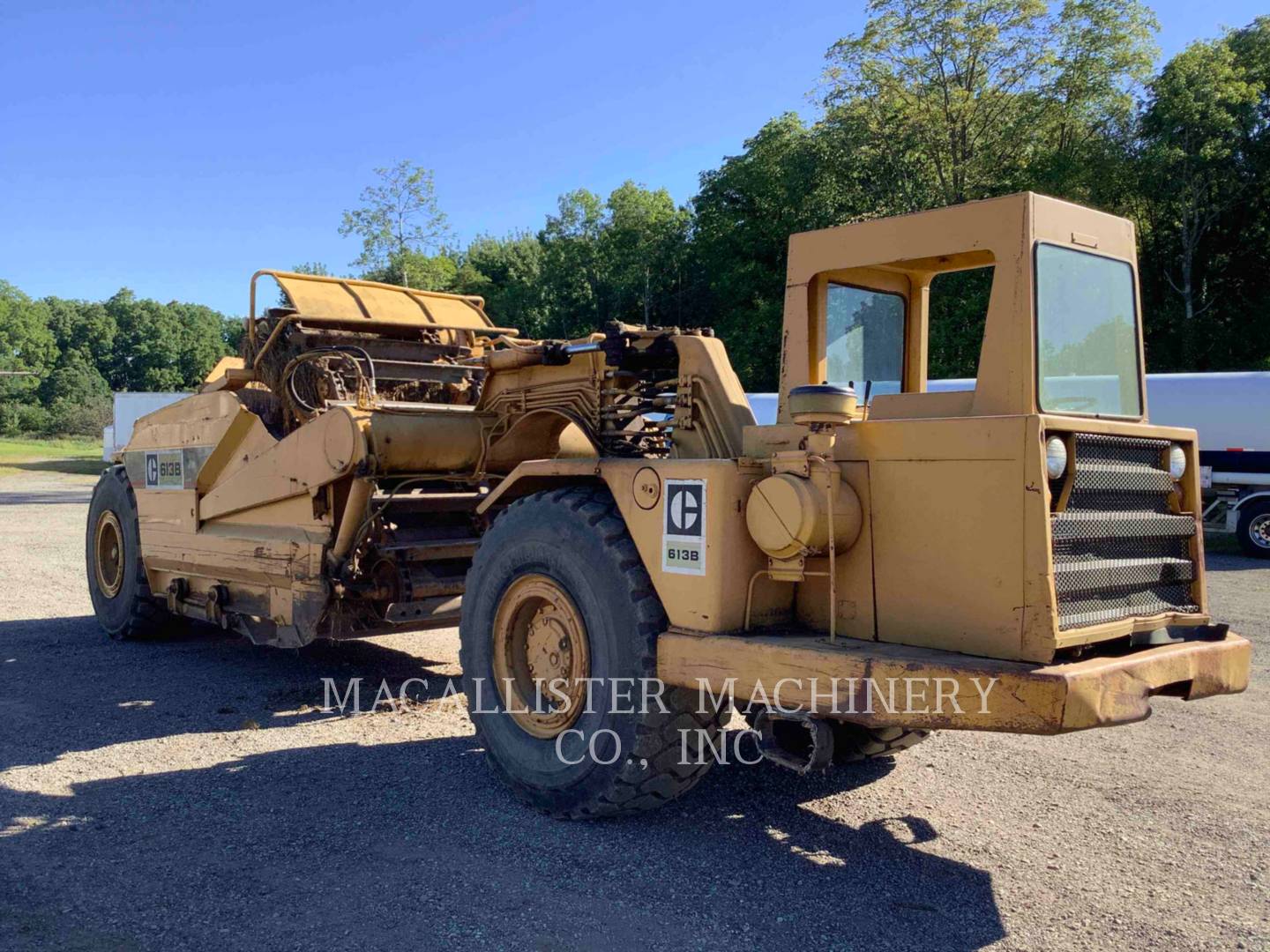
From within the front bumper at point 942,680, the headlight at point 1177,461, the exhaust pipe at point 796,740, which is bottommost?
the exhaust pipe at point 796,740

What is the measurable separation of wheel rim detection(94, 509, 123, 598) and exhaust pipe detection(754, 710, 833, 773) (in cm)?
688

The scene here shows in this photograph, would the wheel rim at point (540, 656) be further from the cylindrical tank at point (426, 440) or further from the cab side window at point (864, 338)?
the cylindrical tank at point (426, 440)

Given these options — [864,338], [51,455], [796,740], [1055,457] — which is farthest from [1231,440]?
[51,455]

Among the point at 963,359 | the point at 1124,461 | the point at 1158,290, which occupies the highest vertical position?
the point at 1158,290

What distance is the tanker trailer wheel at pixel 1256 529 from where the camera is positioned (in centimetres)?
1592

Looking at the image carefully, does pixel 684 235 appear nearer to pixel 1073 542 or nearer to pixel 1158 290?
pixel 1158 290

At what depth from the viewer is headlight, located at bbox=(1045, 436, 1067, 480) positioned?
3629mm

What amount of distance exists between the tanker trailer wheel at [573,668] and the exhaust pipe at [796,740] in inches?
14.1

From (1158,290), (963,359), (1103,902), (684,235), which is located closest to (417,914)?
(1103,902)

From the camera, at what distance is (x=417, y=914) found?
146 inches

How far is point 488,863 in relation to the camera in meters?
4.17

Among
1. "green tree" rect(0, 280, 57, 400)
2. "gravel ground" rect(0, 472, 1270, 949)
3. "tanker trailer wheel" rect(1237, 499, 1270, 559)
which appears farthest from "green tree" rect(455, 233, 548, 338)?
"green tree" rect(0, 280, 57, 400)

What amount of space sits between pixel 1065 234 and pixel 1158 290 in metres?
22.7

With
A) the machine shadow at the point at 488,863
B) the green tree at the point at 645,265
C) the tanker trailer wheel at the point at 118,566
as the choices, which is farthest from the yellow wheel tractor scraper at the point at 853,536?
the green tree at the point at 645,265
